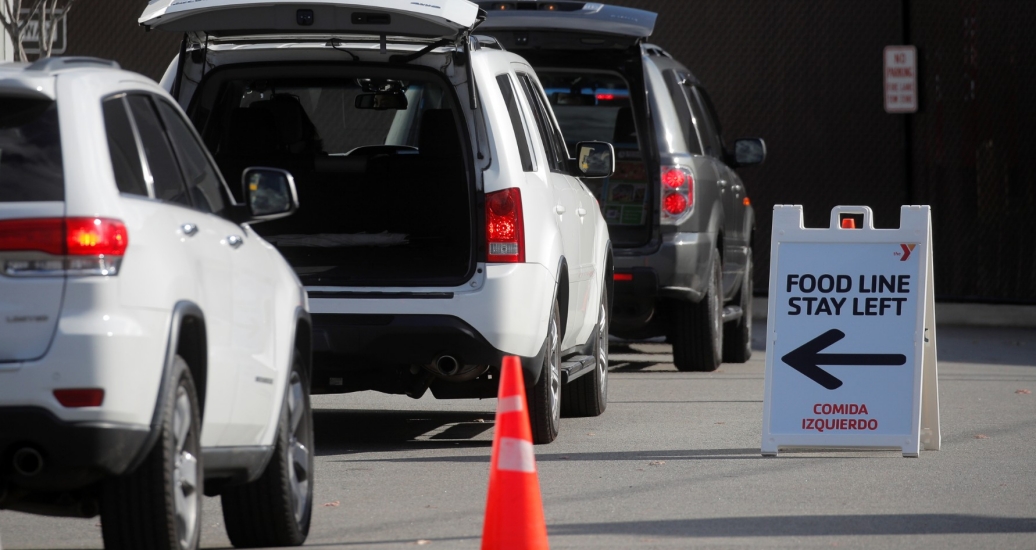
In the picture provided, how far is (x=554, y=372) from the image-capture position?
8.76 m

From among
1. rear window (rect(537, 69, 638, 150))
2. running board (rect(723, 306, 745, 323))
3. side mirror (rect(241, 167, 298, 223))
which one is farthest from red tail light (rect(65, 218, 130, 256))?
running board (rect(723, 306, 745, 323))

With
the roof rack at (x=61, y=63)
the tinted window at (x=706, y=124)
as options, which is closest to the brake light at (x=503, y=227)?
the roof rack at (x=61, y=63)

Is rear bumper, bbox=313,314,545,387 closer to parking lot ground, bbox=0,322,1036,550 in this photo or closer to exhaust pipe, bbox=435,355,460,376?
exhaust pipe, bbox=435,355,460,376

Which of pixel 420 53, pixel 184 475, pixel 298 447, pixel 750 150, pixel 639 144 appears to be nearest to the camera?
pixel 184 475

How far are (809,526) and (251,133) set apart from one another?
151 inches

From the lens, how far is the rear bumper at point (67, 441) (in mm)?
4613

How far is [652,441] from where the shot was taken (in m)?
8.93

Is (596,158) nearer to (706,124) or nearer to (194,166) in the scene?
(706,124)

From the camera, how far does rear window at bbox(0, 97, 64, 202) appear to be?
4816mm

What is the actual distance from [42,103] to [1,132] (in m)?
0.14

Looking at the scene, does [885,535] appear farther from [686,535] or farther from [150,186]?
[150,186]

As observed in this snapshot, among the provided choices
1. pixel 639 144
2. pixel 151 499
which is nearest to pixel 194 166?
pixel 151 499

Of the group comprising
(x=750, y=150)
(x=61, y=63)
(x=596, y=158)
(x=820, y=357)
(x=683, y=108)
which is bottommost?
(x=820, y=357)

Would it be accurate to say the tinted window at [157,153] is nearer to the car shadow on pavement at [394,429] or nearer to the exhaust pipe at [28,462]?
the exhaust pipe at [28,462]
